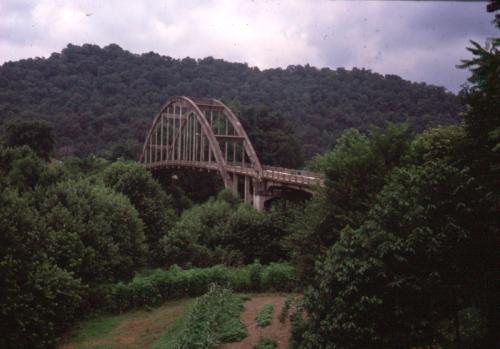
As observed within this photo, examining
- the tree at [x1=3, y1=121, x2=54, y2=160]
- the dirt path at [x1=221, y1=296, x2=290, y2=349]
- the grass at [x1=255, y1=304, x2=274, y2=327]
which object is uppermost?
the tree at [x1=3, y1=121, x2=54, y2=160]

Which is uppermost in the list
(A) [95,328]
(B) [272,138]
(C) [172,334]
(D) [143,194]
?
(B) [272,138]

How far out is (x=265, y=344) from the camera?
1748 centimetres

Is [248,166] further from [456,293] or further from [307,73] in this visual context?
[307,73]

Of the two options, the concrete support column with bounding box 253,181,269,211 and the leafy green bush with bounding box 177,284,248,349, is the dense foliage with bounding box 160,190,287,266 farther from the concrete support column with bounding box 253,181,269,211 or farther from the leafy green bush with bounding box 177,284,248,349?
the concrete support column with bounding box 253,181,269,211

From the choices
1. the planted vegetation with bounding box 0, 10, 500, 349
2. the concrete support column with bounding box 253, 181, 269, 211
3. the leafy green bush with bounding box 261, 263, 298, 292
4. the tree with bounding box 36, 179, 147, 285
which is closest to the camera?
the planted vegetation with bounding box 0, 10, 500, 349

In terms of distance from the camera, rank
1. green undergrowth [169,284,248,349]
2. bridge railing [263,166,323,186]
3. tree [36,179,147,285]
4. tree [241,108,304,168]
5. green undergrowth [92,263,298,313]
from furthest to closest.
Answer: tree [241,108,304,168]
bridge railing [263,166,323,186]
green undergrowth [92,263,298,313]
tree [36,179,147,285]
green undergrowth [169,284,248,349]

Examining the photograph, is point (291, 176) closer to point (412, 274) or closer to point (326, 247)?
point (326, 247)

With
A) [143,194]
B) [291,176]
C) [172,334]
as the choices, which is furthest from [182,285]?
[291,176]

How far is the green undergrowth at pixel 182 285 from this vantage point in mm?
24078

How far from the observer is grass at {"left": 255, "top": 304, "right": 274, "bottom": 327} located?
19823mm

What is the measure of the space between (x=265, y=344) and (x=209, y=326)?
2323 mm

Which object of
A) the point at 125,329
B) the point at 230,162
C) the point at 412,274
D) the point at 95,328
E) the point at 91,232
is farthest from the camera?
the point at 230,162

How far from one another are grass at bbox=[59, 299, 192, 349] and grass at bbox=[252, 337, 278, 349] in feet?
13.8

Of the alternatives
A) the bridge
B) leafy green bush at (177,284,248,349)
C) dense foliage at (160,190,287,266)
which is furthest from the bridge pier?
leafy green bush at (177,284,248,349)
